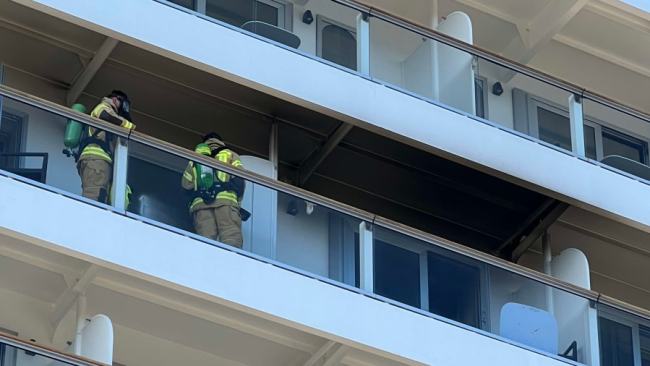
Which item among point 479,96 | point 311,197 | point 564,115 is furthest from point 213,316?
point 564,115

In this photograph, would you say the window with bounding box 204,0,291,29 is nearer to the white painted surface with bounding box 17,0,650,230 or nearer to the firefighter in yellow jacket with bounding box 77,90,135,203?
the white painted surface with bounding box 17,0,650,230

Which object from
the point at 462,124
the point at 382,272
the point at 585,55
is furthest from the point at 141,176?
the point at 585,55

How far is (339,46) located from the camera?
1817cm

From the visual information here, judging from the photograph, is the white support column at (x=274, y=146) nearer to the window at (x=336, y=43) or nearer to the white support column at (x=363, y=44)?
the window at (x=336, y=43)

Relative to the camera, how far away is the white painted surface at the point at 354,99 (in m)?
16.9

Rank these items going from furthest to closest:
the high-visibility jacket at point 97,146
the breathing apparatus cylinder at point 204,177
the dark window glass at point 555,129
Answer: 1. the dark window glass at point 555,129
2. the breathing apparatus cylinder at point 204,177
3. the high-visibility jacket at point 97,146

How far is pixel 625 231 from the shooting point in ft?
64.0

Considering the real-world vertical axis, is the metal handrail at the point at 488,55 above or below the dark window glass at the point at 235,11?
above

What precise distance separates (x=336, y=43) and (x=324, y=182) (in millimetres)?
1158

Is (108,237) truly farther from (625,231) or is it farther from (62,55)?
(625,231)

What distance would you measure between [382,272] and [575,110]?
3.22 meters

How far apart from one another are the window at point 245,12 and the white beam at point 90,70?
2.56 ft

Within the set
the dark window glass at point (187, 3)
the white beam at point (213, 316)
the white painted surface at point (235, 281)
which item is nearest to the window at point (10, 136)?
the white painted surface at point (235, 281)

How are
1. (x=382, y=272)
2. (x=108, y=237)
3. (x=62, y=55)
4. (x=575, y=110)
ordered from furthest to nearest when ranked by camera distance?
(x=575, y=110) < (x=62, y=55) < (x=382, y=272) < (x=108, y=237)
